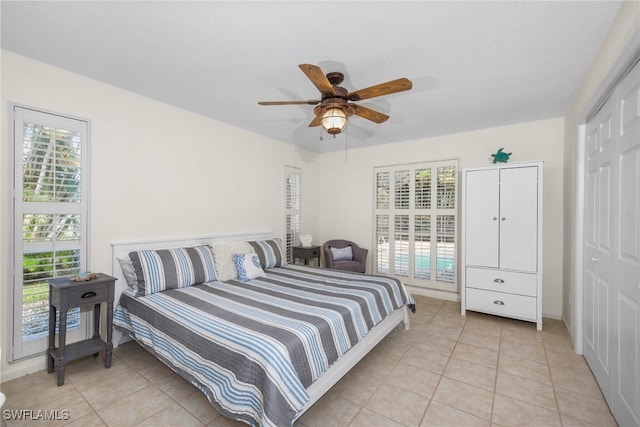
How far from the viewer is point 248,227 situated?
4.18 m

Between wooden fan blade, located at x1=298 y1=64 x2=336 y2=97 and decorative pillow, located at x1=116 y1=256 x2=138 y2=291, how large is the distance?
7.62ft

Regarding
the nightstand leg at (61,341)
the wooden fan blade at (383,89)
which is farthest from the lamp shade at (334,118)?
the nightstand leg at (61,341)

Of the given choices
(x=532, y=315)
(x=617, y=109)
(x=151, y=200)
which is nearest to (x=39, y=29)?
(x=151, y=200)

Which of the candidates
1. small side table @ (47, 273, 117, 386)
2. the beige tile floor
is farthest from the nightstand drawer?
the beige tile floor

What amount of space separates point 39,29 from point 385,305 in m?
3.36

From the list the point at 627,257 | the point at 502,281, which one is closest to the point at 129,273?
the point at 627,257

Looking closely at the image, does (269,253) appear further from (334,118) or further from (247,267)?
(334,118)

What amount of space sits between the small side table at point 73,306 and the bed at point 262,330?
200 millimetres

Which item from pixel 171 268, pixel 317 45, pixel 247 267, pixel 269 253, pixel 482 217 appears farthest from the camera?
pixel 269 253

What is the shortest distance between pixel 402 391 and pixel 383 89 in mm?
2239

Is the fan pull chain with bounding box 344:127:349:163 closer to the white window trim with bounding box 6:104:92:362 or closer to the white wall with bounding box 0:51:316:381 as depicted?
the white wall with bounding box 0:51:316:381

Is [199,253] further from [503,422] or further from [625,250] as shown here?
[625,250]

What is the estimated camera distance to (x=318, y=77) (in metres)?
1.90

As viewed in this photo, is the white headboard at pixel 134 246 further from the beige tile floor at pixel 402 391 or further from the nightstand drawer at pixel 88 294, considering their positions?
the beige tile floor at pixel 402 391
